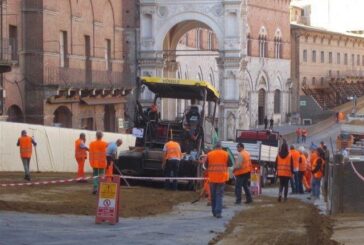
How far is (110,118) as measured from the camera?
5047 centimetres

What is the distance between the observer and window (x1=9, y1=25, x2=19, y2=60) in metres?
38.5

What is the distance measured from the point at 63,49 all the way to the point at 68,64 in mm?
820

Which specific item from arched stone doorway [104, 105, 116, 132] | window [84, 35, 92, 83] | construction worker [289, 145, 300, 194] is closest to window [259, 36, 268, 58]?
arched stone doorway [104, 105, 116, 132]

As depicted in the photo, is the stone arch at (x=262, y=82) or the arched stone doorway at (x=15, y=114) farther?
the stone arch at (x=262, y=82)

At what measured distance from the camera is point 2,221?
16.8 meters

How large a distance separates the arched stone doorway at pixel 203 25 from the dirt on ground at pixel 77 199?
3046cm

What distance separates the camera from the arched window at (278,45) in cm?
8044

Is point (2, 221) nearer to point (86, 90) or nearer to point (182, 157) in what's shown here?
point (182, 157)

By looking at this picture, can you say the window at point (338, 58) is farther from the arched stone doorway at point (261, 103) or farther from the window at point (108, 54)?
the window at point (108, 54)

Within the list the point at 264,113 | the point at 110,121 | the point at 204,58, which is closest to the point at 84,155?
the point at 110,121

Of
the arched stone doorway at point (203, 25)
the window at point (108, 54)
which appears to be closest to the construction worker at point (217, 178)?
the window at point (108, 54)

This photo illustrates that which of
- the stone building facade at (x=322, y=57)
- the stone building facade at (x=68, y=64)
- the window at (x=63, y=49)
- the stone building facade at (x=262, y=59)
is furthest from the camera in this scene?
the stone building facade at (x=322, y=57)

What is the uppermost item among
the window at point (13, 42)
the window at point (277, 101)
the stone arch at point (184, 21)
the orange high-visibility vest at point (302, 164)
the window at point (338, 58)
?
the window at point (338, 58)

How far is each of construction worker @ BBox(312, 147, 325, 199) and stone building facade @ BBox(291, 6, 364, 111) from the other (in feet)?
200
